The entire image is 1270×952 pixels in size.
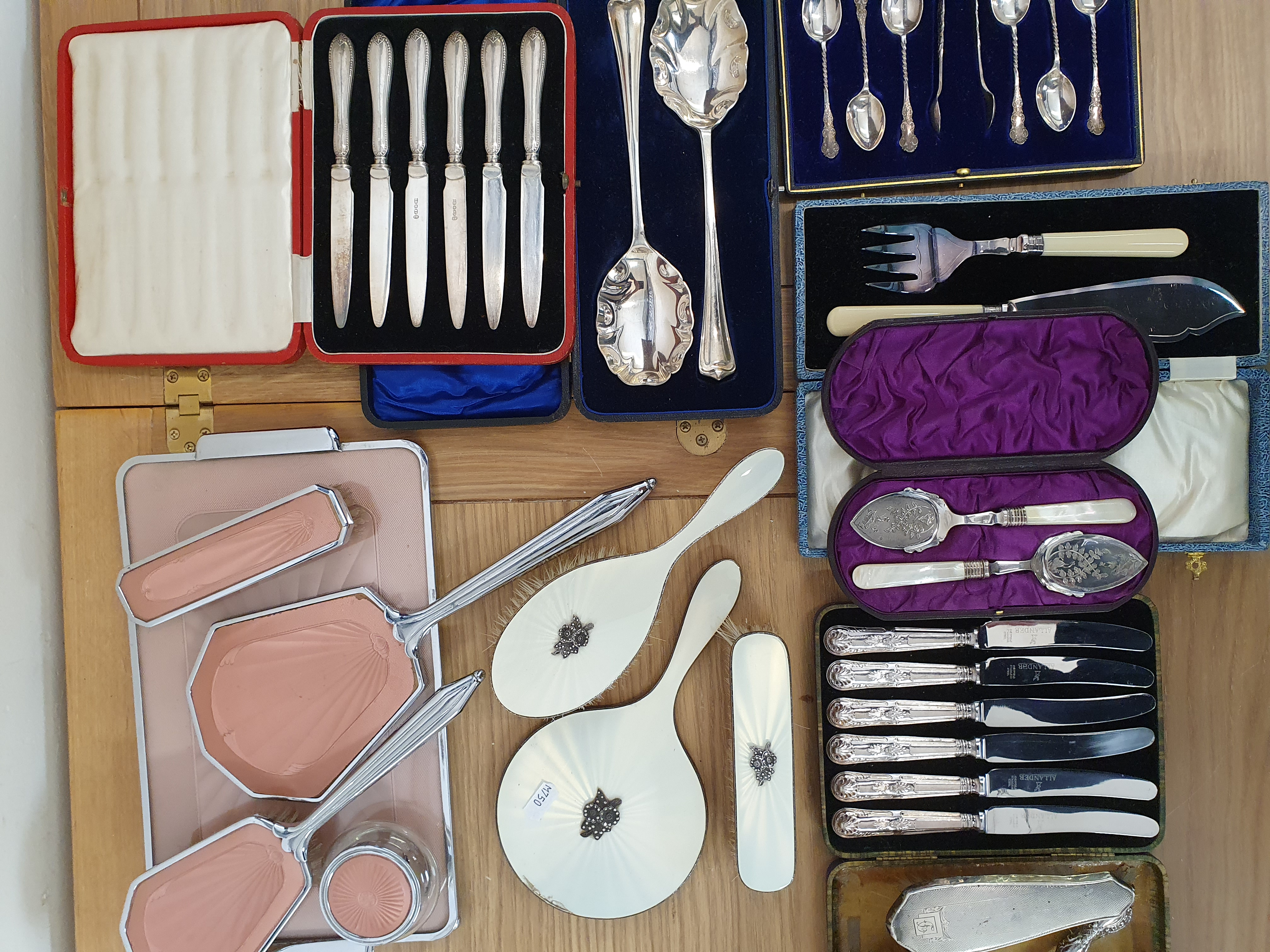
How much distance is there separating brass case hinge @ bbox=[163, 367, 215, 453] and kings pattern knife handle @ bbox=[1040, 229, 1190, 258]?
0.90 m

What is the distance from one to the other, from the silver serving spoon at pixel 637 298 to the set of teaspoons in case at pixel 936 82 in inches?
7.5

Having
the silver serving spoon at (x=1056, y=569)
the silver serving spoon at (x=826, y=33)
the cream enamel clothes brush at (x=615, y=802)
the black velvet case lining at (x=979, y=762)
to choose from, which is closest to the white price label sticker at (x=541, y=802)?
the cream enamel clothes brush at (x=615, y=802)

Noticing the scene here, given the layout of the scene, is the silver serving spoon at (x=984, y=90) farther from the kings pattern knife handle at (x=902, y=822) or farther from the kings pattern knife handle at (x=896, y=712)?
the kings pattern knife handle at (x=902, y=822)

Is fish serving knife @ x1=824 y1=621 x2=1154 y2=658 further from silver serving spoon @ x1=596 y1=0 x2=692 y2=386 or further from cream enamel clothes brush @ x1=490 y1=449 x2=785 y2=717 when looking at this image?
silver serving spoon @ x1=596 y1=0 x2=692 y2=386

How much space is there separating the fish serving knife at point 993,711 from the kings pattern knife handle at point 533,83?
65 cm

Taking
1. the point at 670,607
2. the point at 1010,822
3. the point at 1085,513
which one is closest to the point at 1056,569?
the point at 1085,513

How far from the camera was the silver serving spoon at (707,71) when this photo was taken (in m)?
0.79

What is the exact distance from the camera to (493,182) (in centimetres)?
77

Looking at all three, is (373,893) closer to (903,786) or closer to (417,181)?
(903,786)

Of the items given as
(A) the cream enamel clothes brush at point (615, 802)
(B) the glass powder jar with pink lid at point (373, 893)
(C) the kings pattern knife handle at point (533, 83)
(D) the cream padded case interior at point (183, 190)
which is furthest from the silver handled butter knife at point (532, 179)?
(B) the glass powder jar with pink lid at point (373, 893)

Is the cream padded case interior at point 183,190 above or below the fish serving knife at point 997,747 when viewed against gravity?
above

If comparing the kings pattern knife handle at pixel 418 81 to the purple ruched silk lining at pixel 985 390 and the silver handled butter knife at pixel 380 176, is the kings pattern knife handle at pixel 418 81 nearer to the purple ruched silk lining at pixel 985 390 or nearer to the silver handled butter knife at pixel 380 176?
the silver handled butter knife at pixel 380 176

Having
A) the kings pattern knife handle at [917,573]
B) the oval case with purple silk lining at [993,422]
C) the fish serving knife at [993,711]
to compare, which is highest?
the oval case with purple silk lining at [993,422]

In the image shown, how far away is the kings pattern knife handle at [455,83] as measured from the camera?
77cm
